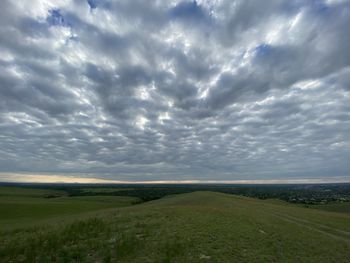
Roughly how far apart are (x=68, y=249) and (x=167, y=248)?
552 centimetres

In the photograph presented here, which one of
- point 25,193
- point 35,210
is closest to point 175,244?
point 35,210

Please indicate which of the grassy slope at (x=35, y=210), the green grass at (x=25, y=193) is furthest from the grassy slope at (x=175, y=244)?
the green grass at (x=25, y=193)

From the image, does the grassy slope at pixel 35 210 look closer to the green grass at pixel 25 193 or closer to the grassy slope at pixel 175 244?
the grassy slope at pixel 175 244

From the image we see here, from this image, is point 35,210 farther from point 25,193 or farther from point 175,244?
point 25,193

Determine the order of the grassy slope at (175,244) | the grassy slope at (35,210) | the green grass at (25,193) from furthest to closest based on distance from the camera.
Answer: the green grass at (25,193) → the grassy slope at (35,210) → the grassy slope at (175,244)

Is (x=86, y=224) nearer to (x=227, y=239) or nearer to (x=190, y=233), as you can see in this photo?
(x=190, y=233)

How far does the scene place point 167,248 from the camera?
1312 cm

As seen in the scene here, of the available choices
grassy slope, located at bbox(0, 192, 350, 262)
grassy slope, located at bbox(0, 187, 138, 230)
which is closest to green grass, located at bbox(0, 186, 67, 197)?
grassy slope, located at bbox(0, 187, 138, 230)

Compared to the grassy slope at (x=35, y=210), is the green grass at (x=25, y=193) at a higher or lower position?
higher

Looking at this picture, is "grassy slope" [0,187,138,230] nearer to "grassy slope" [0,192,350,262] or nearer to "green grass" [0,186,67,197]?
"grassy slope" [0,192,350,262]

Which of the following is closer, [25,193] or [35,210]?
[35,210]

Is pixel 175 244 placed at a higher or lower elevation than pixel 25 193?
lower

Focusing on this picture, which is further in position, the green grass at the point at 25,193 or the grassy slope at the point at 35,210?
Result: the green grass at the point at 25,193

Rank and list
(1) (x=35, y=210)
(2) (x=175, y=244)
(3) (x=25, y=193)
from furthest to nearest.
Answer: (3) (x=25, y=193) < (1) (x=35, y=210) < (2) (x=175, y=244)
